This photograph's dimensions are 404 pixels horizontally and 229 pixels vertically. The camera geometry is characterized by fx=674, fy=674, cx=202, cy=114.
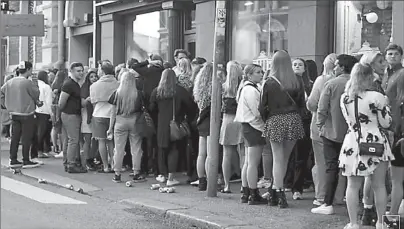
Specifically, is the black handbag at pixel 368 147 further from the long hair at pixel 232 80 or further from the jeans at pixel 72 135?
the jeans at pixel 72 135

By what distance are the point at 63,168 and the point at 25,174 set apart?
2.83 feet

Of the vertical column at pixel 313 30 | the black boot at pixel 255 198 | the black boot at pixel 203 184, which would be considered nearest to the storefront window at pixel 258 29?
the vertical column at pixel 313 30

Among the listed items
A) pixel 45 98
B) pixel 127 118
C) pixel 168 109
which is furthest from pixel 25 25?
pixel 168 109

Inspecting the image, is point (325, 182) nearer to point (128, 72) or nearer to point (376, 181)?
point (376, 181)

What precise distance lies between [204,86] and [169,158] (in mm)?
1408

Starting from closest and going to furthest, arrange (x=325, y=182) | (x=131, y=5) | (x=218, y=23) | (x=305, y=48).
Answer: (x=325, y=182) → (x=218, y=23) → (x=305, y=48) → (x=131, y=5)

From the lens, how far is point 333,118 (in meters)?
7.82

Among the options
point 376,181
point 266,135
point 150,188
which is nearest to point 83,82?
point 150,188

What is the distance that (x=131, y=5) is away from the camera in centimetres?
1803

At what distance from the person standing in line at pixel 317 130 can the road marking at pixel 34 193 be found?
3.36 meters

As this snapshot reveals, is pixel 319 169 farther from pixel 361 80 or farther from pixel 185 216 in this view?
pixel 361 80

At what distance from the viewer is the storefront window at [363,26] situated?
437 inches

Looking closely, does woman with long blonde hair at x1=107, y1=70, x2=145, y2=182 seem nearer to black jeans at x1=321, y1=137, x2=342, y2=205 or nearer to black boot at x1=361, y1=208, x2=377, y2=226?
black jeans at x1=321, y1=137, x2=342, y2=205

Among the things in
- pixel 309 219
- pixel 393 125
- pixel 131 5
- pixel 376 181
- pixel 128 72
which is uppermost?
pixel 131 5
